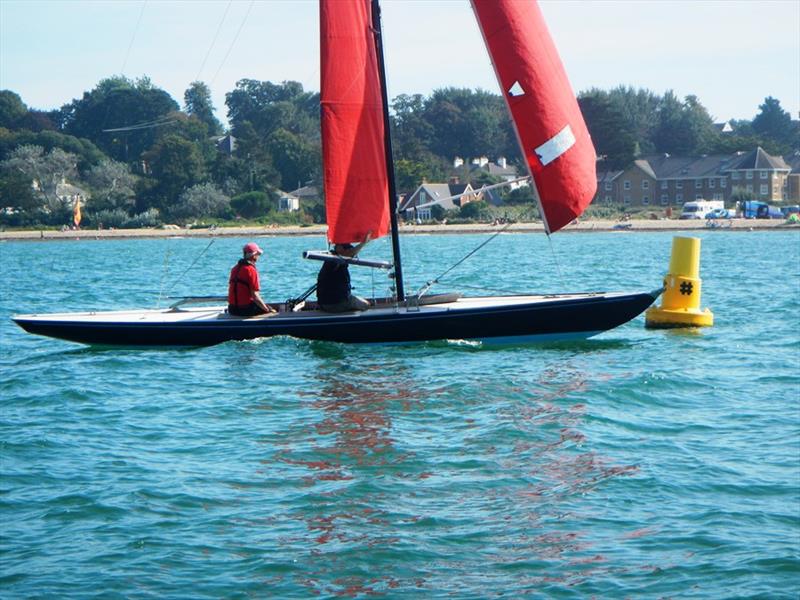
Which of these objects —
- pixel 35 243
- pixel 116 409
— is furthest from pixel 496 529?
pixel 35 243

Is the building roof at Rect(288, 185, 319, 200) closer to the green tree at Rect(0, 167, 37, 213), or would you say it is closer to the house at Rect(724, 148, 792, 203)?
the green tree at Rect(0, 167, 37, 213)

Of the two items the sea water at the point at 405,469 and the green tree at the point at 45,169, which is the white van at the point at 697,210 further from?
the sea water at the point at 405,469

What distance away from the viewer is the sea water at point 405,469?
8.16 metres

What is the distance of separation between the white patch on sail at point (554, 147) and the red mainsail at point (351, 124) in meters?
2.37

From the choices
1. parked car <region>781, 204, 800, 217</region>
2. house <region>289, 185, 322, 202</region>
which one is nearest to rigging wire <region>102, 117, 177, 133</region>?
house <region>289, 185, 322, 202</region>

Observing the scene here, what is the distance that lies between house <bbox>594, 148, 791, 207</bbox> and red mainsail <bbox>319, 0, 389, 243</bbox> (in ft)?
284

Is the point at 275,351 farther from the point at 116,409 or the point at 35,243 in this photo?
the point at 35,243

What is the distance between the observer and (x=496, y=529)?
8.96m

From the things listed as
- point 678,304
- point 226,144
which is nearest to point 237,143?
point 226,144

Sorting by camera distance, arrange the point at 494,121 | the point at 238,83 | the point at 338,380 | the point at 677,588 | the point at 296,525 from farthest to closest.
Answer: the point at 238,83
the point at 494,121
the point at 338,380
the point at 296,525
the point at 677,588

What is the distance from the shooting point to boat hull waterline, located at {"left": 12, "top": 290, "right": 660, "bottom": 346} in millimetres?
17125

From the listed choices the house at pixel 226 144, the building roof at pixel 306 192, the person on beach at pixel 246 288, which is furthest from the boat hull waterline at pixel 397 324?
the house at pixel 226 144

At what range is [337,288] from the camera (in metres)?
17.3

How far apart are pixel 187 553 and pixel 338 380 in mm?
6797
